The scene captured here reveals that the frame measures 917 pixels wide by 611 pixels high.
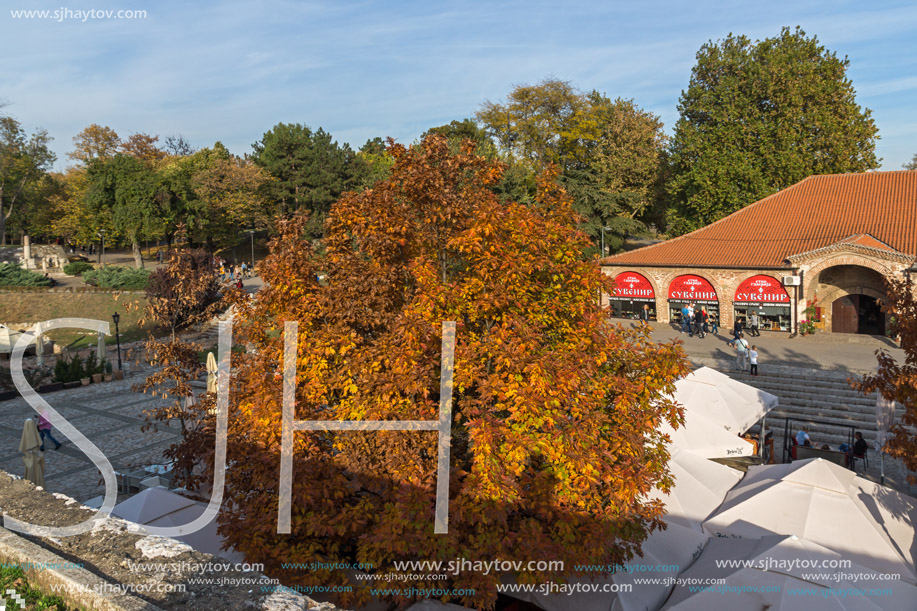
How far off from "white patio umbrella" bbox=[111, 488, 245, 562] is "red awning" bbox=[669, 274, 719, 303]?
28089 mm

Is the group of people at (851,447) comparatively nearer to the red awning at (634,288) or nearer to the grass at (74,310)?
the red awning at (634,288)

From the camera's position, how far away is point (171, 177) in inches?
1921

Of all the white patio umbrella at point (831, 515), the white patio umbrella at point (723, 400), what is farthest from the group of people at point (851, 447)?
the white patio umbrella at point (831, 515)

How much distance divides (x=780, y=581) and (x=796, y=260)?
24969mm

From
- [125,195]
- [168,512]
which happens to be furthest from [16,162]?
[168,512]

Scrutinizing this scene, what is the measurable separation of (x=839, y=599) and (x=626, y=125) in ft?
152

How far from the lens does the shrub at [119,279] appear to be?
131 ft

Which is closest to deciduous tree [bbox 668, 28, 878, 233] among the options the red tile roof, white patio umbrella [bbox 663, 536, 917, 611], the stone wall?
the red tile roof

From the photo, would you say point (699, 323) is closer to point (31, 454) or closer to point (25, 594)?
point (31, 454)

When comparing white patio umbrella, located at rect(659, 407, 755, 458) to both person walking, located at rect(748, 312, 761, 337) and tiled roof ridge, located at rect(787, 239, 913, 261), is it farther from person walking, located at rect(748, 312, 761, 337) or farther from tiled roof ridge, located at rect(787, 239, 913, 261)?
tiled roof ridge, located at rect(787, 239, 913, 261)

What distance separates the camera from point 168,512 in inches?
346

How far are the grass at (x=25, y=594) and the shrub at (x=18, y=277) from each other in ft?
141

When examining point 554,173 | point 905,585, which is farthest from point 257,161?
point 905,585

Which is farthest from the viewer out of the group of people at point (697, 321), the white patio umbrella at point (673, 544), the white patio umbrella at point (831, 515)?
the group of people at point (697, 321)
